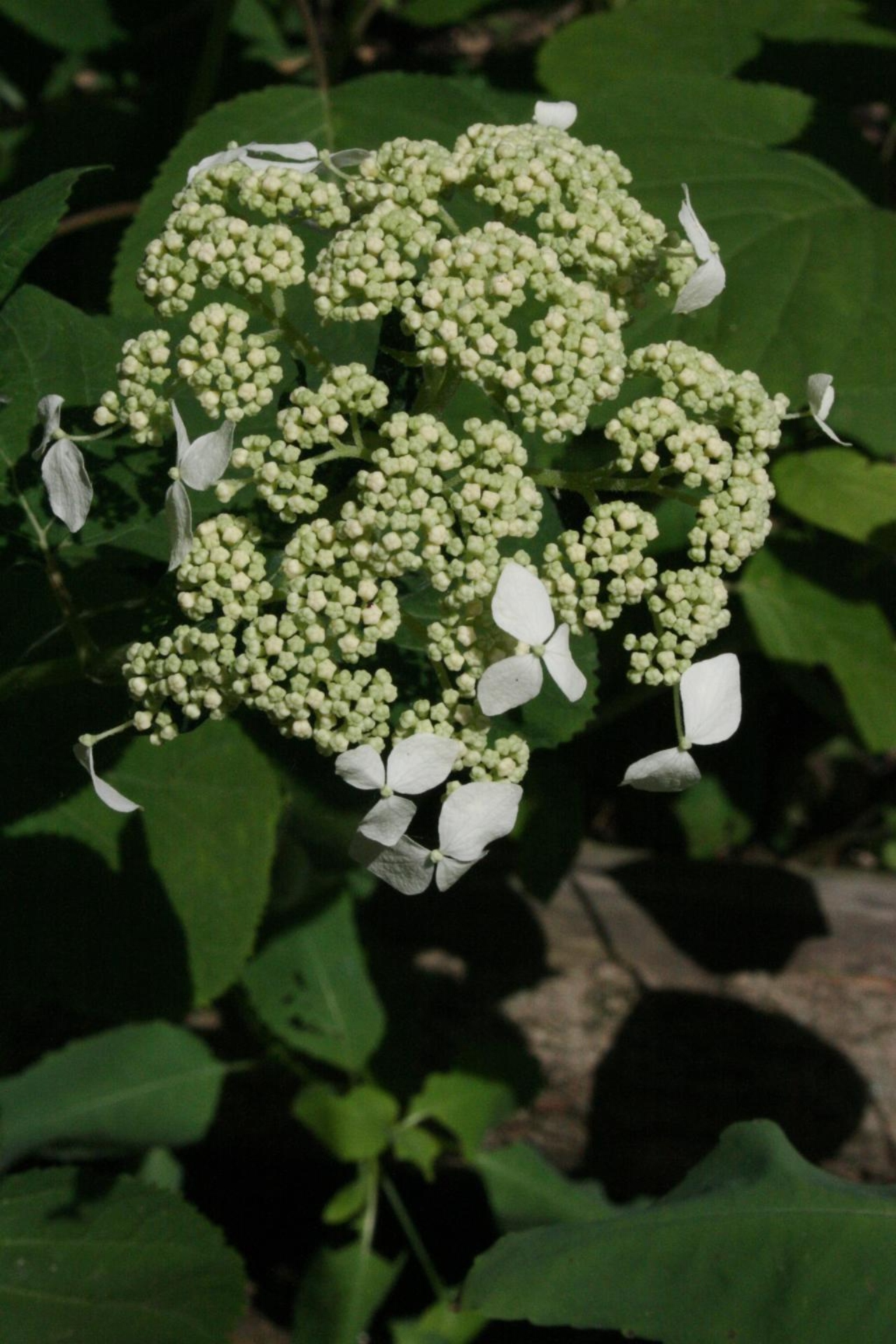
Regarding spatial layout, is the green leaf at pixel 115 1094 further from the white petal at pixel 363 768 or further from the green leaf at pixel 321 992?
the white petal at pixel 363 768

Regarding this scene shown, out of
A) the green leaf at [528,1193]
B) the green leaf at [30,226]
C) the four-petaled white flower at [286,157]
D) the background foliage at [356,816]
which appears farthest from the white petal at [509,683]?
the green leaf at [528,1193]

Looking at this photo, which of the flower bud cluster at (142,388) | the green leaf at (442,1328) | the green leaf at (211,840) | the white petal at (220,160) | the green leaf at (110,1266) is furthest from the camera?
the green leaf at (442,1328)

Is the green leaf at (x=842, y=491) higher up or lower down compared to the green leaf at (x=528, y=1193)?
higher up

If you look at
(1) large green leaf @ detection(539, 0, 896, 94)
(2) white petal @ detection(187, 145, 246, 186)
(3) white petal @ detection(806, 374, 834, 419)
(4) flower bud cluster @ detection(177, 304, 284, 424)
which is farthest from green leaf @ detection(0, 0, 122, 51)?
(3) white petal @ detection(806, 374, 834, 419)

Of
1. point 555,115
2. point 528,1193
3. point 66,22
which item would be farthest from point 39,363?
point 66,22

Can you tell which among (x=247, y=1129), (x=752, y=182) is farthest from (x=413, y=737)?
(x=247, y=1129)

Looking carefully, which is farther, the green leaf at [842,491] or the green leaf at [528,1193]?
the green leaf at [528,1193]

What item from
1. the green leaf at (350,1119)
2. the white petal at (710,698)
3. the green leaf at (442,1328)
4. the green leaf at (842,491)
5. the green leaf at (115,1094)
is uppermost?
A: the white petal at (710,698)

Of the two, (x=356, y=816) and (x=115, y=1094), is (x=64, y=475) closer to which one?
(x=356, y=816)
